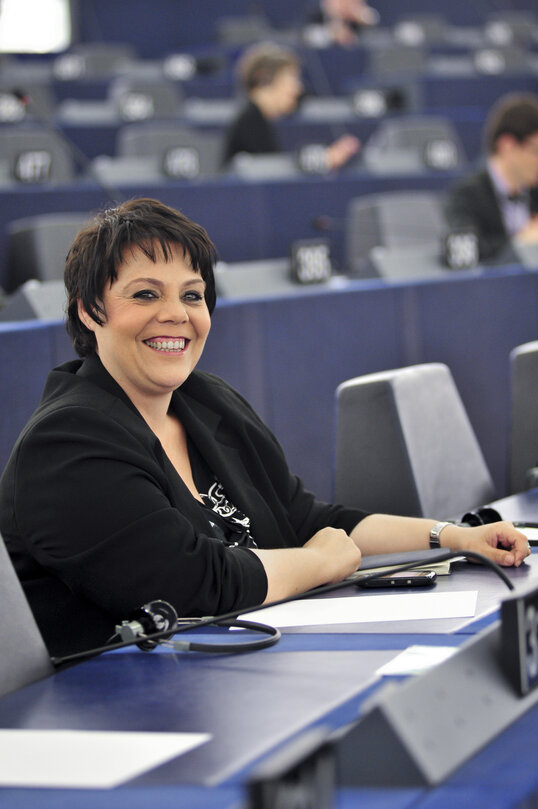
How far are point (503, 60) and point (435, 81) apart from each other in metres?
1.23

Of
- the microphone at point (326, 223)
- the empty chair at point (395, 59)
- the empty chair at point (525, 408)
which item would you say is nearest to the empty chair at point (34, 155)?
the microphone at point (326, 223)

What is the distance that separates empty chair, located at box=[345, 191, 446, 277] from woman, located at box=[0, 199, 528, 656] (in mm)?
3137

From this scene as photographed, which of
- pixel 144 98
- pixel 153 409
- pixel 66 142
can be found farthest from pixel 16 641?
pixel 144 98

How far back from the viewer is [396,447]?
226cm

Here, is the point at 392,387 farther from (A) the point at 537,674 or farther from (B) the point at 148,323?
(A) the point at 537,674

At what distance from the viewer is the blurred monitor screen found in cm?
967

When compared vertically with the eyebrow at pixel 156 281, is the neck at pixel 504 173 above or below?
above

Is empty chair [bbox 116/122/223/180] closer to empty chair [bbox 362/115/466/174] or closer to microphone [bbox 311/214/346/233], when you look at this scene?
microphone [bbox 311/214/346/233]

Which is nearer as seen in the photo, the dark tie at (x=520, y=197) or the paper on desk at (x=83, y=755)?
the paper on desk at (x=83, y=755)

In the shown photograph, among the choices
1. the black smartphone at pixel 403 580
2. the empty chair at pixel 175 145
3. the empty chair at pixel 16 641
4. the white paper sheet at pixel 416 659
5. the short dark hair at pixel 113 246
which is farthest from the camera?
the empty chair at pixel 175 145

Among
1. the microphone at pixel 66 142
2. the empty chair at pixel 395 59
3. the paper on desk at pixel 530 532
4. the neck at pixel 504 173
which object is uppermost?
the empty chair at pixel 395 59

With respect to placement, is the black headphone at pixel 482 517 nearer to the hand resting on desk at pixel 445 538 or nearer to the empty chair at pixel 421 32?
the hand resting on desk at pixel 445 538

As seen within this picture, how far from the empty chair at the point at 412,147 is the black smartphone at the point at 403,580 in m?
4.86

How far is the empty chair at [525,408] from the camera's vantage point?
259 cm
